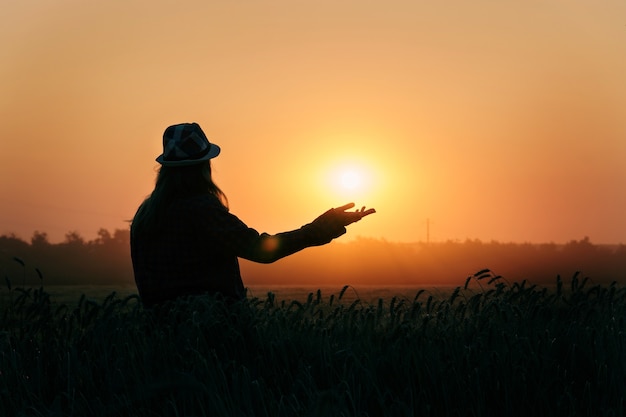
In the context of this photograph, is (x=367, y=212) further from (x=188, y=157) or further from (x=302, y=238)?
(x=188, y=157)

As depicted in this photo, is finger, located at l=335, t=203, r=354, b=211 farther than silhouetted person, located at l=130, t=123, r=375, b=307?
Yes

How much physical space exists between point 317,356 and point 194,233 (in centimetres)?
170

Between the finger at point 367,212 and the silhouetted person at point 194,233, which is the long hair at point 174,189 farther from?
the finger at point 367,212

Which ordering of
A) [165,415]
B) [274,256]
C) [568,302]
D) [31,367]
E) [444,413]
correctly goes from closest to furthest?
1. [165,415]
2. [444,413]
3. [31,367]
4. [274,256]
5. [568,302]

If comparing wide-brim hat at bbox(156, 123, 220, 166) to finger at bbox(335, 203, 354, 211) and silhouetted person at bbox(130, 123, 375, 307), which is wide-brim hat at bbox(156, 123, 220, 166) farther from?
finger at bbox(335, 203, 354, 211)

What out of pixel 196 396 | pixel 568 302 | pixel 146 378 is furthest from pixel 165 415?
pixel 568 302

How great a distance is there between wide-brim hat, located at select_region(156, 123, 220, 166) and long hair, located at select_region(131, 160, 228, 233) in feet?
0.27

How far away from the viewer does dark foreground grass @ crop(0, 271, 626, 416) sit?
5121 millimetres

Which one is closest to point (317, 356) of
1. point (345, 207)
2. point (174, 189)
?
point (345, 207)

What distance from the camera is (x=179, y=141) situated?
702 cm

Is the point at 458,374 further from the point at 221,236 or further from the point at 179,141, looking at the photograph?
the point at 179,141

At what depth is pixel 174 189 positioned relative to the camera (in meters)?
7.05

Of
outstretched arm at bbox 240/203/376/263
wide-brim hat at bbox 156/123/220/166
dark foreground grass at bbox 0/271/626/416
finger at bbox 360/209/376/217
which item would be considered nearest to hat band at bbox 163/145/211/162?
wide-brim hat at bbox 156/123/220/166

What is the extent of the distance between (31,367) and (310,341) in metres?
2.02
